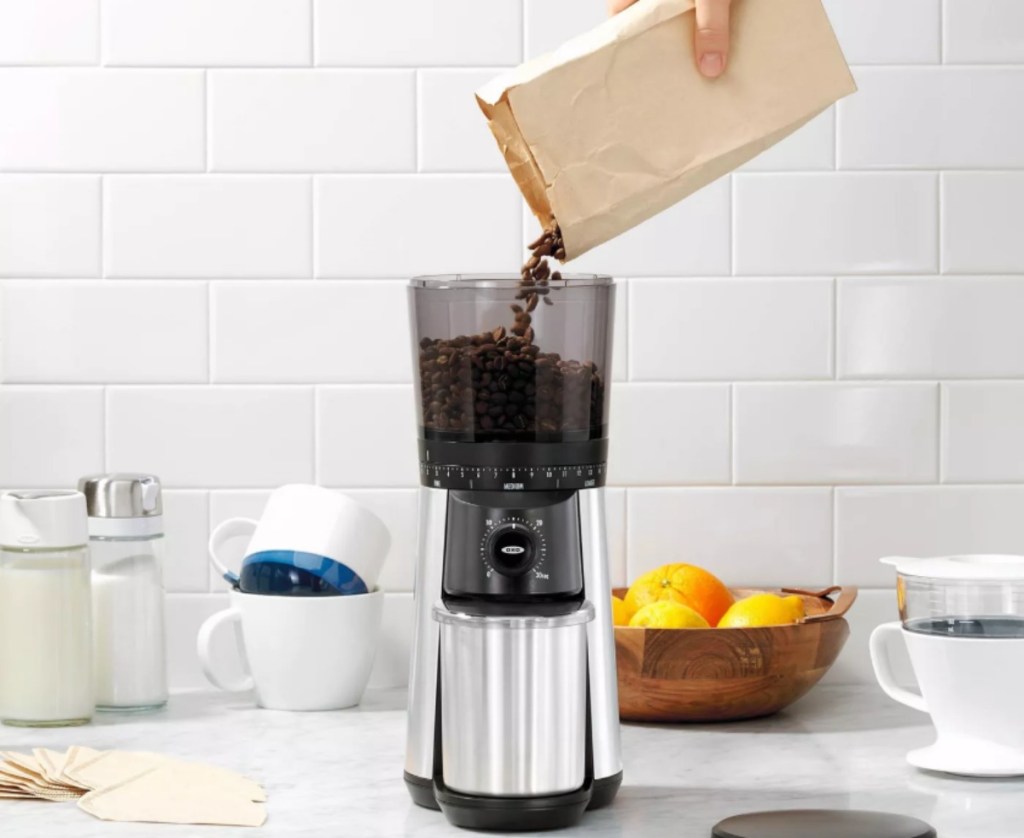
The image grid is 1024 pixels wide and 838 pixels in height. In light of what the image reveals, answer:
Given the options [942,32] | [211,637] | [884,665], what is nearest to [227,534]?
[211,637]

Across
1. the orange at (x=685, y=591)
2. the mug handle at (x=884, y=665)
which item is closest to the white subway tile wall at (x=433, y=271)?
the orange at (x=685, y=591)

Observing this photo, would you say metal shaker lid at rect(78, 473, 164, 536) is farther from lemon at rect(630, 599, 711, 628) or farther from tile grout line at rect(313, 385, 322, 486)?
lemon at rect(630, 599, 711, 628)

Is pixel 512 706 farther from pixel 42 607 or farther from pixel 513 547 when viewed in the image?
pixel 42 607

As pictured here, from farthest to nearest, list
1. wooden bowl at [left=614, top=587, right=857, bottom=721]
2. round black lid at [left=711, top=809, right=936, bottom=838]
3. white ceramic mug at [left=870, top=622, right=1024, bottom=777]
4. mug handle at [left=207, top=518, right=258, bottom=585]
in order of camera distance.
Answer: mug handle at [left=207, top=518, right=258, bottom=585] → wooden bowl at [left=614, top=587, right=857, bottom=721] → white ceramic mug at [left=870, top=622, right=1024, bottom=777] → round black lid at [left=711, top=809, right=936, bottom=838]

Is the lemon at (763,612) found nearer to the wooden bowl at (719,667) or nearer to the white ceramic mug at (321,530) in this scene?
the wooden bowl at (719,667)

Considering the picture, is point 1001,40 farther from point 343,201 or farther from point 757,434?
point 343,201

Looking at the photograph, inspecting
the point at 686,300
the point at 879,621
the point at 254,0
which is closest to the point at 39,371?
the point at 254,0

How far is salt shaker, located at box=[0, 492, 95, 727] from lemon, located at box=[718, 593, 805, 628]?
55 centimetres

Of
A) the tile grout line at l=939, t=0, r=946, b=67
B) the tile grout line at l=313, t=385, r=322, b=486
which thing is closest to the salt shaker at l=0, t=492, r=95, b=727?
the tile grout line at l=313, t=385, r=322, b=486

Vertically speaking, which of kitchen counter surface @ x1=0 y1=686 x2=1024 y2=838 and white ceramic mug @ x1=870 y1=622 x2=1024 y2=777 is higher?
white ceramic mug @ x1=870 y1=622 x2=1024 y2=777

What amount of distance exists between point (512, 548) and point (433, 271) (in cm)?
53

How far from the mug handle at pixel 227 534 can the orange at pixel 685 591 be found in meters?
0.36

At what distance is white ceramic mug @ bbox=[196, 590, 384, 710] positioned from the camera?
1.20 metres

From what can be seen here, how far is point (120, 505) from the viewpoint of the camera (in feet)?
3.98
